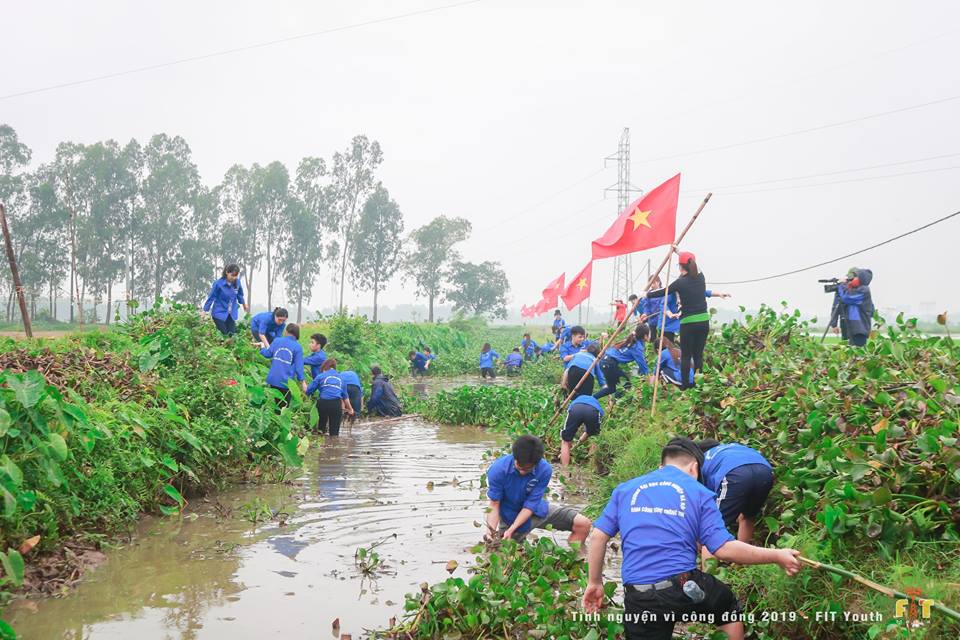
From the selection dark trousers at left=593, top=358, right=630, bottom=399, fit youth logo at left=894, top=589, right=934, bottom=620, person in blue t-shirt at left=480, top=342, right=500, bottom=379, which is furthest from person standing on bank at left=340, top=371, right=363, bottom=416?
person in blue t-shirt at left=480, top=342, right=500, bottom=379

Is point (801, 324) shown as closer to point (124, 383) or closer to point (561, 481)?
point (561, 481)

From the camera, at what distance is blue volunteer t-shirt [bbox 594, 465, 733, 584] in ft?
12.5

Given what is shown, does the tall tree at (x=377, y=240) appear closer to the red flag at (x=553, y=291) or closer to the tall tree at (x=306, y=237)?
the tall tree at (x=306, y=237)

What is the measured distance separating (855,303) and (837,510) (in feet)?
26.4

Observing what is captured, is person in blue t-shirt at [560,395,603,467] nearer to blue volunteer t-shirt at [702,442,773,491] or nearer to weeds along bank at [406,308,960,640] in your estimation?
weeds along bank at [406,308,960,640]

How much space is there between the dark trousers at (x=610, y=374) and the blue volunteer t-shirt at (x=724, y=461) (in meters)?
7.15

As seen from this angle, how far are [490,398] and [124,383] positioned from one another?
839 centimetres

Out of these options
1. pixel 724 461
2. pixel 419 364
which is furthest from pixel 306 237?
pixel 724 461

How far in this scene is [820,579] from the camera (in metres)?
4.42

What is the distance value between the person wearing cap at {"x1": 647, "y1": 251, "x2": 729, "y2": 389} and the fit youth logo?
22.7 ft

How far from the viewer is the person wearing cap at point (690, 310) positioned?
34.2ft

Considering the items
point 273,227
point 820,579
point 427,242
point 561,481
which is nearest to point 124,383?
point 561,481

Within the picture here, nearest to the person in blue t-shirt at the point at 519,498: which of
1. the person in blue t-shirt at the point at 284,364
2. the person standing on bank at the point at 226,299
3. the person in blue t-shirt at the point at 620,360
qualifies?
the person in blue t-shirt at the point at 284,364

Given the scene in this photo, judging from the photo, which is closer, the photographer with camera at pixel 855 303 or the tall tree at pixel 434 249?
the photographer with camera at pixel 855 303
